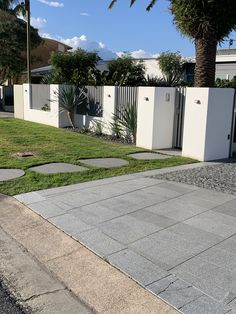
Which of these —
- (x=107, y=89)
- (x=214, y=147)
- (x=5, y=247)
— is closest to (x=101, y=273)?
(x=5, y=247)

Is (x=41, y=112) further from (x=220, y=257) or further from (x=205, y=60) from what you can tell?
(x=220, y=257)

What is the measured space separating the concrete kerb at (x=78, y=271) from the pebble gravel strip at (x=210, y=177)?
323 cm

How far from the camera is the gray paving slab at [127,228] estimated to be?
490cm

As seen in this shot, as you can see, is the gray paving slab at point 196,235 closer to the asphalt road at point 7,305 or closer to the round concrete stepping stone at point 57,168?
the asphalt road at point 7,305

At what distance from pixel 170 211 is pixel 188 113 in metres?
4.66

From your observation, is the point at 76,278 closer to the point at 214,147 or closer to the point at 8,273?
the point at 8,273

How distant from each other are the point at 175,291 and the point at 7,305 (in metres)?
1.56

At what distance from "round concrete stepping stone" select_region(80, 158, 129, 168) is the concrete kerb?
3.38m

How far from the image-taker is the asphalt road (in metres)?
3.47

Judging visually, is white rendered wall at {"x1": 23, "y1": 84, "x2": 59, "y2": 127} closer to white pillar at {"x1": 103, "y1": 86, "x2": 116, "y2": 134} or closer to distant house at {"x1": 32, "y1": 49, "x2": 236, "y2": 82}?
white pillar at {"x1": 103, "y1": 86, "x2": 116, "y2": 134}

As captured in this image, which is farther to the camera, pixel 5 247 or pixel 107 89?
pixel 107 89

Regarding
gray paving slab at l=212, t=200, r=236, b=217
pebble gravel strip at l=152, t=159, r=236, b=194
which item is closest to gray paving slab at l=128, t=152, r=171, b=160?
pebble gravel strip at l=152, t=159, r=236, b=194

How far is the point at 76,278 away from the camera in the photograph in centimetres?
399

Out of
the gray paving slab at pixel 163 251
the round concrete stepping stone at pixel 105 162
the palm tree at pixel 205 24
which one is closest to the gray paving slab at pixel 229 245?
the gray paving slab at pixel 163 251
